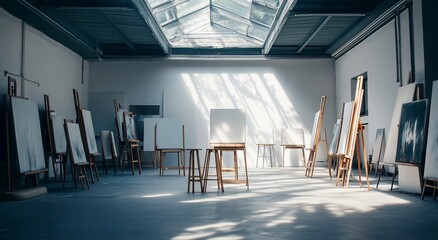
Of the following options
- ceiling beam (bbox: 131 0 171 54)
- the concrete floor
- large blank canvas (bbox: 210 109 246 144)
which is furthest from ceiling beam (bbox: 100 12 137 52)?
Answer: the concrete floor

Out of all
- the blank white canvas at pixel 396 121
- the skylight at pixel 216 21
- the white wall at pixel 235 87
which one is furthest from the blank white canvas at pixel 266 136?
the blank white canvas at pixel 396 121

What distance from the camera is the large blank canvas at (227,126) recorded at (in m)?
6.84

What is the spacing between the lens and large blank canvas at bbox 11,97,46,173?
6148 mm

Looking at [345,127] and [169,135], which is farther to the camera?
[169,135]

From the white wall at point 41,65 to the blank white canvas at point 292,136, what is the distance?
615cm

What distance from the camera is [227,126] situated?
6934mm

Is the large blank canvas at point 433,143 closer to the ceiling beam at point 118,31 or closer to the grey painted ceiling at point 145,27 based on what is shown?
the grey painted ceiling at point 145,27

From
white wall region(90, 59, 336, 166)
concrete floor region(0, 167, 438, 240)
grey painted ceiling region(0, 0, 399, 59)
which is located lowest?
concrete floor region(0, 167, 438, 240)

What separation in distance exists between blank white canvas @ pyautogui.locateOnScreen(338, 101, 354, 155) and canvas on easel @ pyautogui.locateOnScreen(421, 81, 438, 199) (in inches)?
54.3

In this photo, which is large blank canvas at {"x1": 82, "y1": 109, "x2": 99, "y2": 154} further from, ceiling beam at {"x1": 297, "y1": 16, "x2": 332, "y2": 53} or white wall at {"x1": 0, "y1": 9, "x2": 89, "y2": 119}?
ceiling beam at {"x1": 297, "y1": 16, "x2": 332, "y2": 53}

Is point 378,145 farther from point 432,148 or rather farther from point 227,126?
point 227,126

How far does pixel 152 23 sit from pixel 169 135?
2733 millimetres

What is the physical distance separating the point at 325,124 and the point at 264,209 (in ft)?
28.7

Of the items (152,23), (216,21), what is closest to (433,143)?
(152,23)
